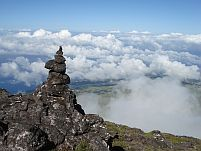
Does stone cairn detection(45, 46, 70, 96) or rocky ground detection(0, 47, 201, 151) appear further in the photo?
stone cairn detection(45, 46, 70, 96)

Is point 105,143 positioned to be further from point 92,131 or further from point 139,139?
point 139,139

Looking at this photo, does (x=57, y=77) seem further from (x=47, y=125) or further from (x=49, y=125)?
(x=47, y=125)

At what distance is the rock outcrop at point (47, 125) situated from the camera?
132ft

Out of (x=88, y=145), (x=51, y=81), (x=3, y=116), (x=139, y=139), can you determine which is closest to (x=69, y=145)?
(x=88, y=145)

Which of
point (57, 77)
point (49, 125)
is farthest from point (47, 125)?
point (57, 77)

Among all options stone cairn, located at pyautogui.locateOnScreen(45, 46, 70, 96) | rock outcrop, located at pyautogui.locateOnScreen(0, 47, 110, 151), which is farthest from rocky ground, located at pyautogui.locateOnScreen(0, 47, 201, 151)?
stone cairn, located at pyautogui.locateOnScreen(45, 46, 70, 96)

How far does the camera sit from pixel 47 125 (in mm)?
45625

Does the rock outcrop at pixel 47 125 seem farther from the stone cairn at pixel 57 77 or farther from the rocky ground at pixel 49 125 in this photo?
the stone cairn at pixel 57 77

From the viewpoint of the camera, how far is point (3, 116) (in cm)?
4512

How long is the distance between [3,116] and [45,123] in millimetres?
5041

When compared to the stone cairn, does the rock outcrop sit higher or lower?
lower

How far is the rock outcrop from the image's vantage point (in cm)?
4028

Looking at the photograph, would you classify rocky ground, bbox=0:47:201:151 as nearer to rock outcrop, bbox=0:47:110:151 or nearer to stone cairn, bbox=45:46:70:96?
rock outcrop, bbox=0:47:110:151

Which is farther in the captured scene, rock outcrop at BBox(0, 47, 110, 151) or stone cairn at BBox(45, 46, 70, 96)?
stone cairn at BBox(45, 46, 70, 96)
